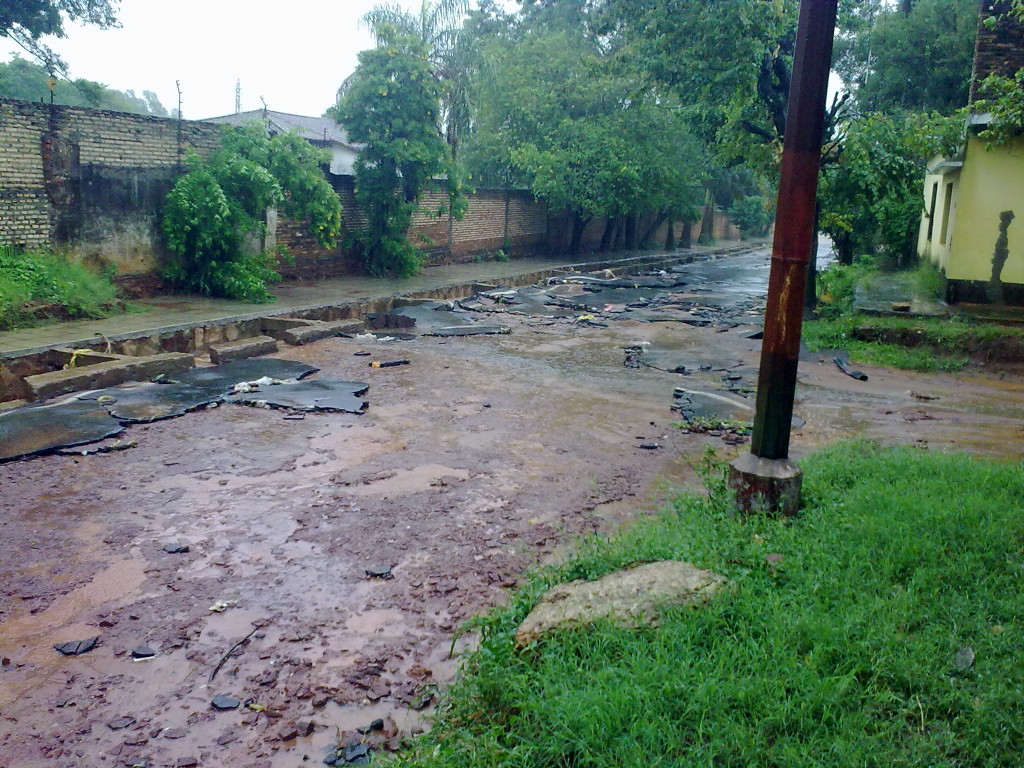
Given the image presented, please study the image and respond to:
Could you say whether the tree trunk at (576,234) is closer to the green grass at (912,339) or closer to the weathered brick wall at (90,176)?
the weathered brick wall at (90,176)

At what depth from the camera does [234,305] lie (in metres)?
13.4

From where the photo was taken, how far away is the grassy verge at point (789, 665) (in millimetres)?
2623

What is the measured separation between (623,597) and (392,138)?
1613 centimetres

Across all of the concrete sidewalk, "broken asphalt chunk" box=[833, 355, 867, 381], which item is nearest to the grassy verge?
"broken asphalt chunk" box=[833, 355, 867, 381]

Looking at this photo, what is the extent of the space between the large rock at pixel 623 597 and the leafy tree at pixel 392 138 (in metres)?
15.3

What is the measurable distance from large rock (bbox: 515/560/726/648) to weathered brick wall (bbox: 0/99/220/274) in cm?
1108

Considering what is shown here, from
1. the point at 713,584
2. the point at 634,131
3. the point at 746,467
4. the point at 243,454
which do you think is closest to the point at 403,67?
the point at 634,131

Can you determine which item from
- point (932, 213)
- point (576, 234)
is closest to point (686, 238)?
point (576, 234)

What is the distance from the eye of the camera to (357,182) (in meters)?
18.7

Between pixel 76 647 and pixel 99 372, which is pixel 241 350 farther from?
pixel 76 647

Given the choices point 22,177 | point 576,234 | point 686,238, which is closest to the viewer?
point 22,177

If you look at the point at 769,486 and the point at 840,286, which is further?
the point at 840,286

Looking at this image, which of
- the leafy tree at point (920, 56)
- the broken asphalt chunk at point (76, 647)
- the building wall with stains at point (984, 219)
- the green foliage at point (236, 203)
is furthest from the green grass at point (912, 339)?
the leafy tree at point (920, 56)

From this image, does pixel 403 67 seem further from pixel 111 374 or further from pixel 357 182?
pixel 111 374
